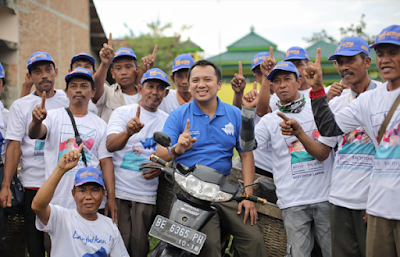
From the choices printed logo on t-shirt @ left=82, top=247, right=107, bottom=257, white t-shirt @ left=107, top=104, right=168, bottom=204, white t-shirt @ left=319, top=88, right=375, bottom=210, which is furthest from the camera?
white t-shirt @ left=107, top=104, right=168, bottom=204

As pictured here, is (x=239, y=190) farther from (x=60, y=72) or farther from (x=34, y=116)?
(x=60, y=72)

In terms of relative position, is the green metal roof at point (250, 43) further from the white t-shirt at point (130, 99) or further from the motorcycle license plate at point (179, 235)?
the motorcycle license plate at point (179, 235)

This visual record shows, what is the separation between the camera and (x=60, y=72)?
579 inches

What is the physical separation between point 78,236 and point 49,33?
41.6ft

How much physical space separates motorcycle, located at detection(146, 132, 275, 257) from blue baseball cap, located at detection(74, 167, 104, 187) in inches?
39.2

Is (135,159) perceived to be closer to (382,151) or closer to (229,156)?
(229,156)

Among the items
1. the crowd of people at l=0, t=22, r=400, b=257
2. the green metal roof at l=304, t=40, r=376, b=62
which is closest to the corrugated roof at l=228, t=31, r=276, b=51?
the green metal roof at l=304, t=40, r=376, b=62

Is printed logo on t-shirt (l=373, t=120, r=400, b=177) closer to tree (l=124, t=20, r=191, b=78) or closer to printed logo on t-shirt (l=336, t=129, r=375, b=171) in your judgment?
printed logo on t-shirt (l=336, t=129, r=375, b=171)

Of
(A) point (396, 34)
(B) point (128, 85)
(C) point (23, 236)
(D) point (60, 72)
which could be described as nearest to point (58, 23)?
(D) point (60, 72)

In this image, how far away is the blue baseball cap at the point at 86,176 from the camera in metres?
3.23

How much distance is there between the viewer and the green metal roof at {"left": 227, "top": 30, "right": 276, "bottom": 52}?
31766 mm

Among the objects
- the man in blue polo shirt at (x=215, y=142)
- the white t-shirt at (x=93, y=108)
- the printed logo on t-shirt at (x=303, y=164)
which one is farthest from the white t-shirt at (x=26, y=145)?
the printed logo on t-shirt at (x=303, y=164)

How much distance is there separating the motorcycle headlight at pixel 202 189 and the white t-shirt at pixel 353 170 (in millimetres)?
1121

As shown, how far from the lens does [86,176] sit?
10.7 feet
